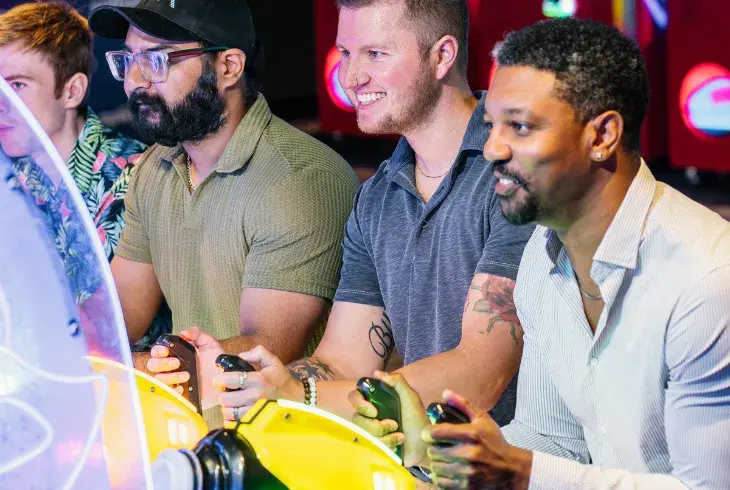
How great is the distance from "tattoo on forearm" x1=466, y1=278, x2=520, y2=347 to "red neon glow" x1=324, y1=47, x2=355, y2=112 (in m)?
6.15

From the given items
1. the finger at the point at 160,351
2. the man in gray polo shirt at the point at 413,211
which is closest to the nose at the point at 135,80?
the man in gray polo shirt at the point at 413,211

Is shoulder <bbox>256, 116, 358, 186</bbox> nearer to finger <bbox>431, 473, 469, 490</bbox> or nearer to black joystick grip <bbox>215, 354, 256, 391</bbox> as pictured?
black joystick grip <bbox>215, 354, 256, 391</bbox>

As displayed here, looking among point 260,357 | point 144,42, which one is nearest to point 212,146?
point 144,42

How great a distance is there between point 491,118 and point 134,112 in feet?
4.24

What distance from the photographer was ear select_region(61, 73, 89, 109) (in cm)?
336

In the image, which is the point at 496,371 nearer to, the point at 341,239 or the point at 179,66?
the point at 341,239

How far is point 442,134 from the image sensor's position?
2.34 metres

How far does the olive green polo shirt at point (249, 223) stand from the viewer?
2574mm

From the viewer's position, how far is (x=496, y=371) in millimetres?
2062

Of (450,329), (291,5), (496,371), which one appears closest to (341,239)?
(450,329)

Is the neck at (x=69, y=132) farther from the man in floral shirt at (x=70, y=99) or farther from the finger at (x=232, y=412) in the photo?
the finger at (x=232, y=412)

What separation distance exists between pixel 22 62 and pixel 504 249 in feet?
5.99

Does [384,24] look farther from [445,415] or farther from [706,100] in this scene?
[706,100]

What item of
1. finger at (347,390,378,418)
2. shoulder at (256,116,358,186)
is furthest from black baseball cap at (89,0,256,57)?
finger at (347,390,378,418)
